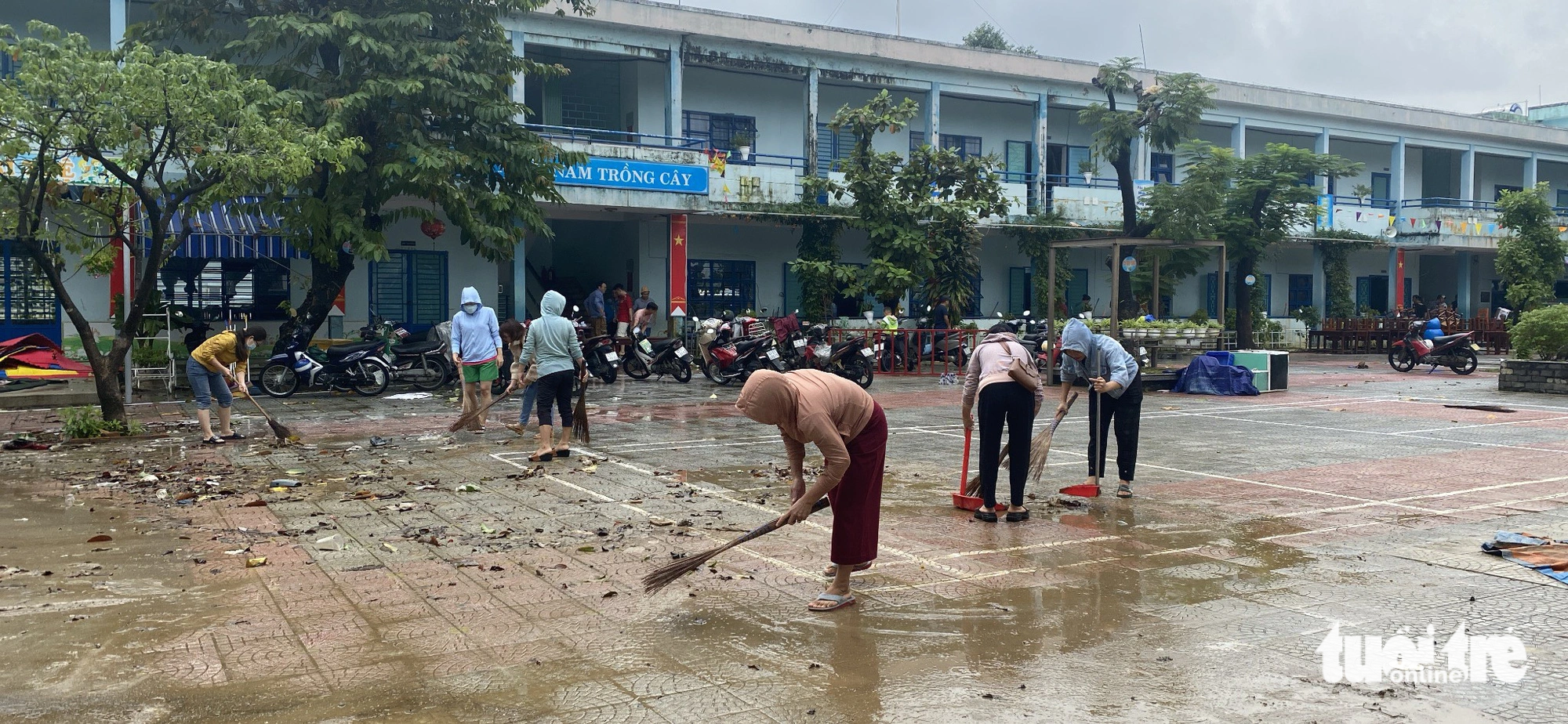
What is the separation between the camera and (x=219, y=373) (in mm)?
11789

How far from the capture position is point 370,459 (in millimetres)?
10773

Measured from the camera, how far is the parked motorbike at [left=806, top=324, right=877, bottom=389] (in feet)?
63.0

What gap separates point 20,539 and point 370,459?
373 centimetres

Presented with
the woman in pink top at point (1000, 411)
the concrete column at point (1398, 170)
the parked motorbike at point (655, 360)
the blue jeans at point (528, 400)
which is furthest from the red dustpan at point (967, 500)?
the concrete column at point (1398, 170)

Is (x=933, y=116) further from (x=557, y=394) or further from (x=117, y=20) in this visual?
(x=557, y=394)

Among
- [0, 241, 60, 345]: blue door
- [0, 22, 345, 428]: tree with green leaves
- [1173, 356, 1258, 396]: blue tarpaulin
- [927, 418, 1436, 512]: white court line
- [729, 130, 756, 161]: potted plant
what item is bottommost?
[927, 418, 1436, 512]: white court line

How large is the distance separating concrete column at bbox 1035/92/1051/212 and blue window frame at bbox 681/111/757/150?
765 centimetres

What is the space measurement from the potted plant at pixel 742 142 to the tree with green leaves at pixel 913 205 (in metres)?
2.33

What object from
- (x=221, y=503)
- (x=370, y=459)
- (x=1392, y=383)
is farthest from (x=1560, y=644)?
(x=1392, y=383)

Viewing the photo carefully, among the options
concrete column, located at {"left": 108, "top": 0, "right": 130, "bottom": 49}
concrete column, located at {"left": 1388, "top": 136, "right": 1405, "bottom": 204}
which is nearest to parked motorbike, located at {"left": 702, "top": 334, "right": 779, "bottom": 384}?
concrete column, located at {"left": 108, "top": 0, "right": 130, "bottom": 49}

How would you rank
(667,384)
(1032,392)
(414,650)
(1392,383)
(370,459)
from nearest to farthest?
1. (414,650)
2. (1032,392)
3. (370,459)
4. (667,384)
5. (1392,383)

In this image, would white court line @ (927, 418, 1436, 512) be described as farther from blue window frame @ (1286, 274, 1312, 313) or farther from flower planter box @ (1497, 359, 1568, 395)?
blue window frame @ (1286, 274, 1312, 313)

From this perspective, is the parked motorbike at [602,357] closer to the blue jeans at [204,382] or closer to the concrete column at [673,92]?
the concrete column at [673,92]

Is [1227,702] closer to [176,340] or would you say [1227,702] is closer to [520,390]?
[520,390]
